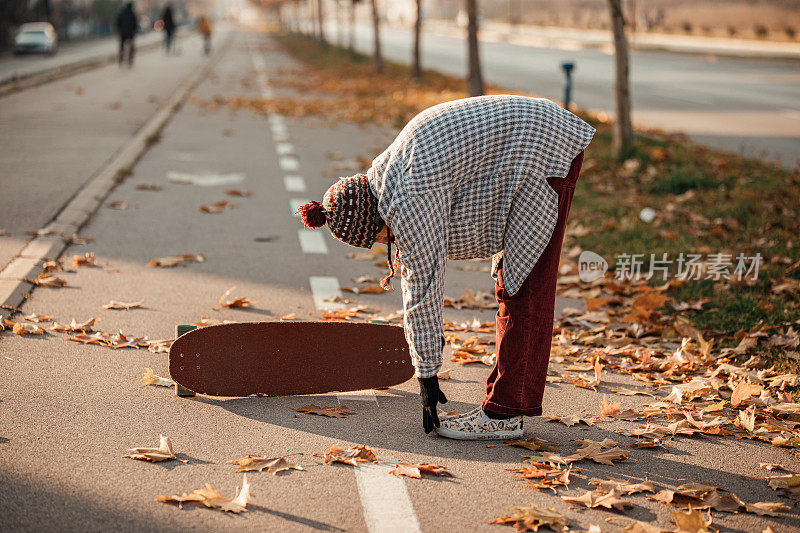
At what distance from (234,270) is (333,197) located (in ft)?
10.5

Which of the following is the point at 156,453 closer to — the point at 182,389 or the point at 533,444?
the point at 182,389

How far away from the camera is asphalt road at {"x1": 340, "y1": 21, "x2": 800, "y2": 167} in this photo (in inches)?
584

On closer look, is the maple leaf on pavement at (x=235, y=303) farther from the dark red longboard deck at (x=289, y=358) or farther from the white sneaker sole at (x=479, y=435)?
the white sneaker sole at (x=479, y=435)

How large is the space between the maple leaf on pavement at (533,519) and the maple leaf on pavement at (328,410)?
1168 millimetres

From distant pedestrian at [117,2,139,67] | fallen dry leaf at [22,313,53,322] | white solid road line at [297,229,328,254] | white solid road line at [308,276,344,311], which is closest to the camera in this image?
fallen dry leaf at [22,313,53,322]

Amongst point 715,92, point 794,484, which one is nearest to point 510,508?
point 794,484

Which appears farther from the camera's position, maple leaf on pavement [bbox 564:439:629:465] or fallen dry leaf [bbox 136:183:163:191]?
fallen dry leaf [bbox 136:183:163:191]

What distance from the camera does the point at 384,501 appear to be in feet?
11.0

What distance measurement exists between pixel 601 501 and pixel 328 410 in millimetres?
1411

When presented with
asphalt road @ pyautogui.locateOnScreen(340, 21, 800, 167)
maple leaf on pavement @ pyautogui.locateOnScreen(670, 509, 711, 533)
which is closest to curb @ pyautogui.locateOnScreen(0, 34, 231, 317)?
maple leaf on pavement @ pyautogui.locateOnScreen(670, 509, 711, 533)

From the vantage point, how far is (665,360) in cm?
514

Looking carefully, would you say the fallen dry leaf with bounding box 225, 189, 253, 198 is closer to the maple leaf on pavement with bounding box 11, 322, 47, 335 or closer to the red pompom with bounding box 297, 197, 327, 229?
the maple leaf on pavement with bounding box 11, 322, 47, 335

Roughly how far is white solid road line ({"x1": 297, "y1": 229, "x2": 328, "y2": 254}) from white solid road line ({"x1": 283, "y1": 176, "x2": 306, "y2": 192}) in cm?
190

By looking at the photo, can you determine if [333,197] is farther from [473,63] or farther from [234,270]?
[473,63]
